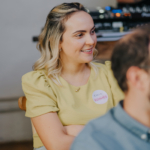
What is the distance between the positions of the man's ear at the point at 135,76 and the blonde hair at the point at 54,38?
671mm

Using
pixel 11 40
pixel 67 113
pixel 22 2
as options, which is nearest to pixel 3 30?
pixel 11 40

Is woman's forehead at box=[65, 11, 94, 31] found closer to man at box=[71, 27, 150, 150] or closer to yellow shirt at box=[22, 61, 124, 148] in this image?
yellow shirt at box=[22, 61, 124, 148]

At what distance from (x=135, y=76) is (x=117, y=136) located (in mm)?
149

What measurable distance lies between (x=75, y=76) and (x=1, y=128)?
121cm

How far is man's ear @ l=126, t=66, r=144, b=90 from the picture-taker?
0.46m

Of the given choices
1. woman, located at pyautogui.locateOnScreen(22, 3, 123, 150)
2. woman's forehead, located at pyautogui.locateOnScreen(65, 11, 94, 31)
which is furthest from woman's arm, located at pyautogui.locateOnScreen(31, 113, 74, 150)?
woman's forehead, located at pyautogui.locateOnScreen(65, 11, 94, 31)

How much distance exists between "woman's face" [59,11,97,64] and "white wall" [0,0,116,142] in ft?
3.01

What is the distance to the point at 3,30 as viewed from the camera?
6.34ft

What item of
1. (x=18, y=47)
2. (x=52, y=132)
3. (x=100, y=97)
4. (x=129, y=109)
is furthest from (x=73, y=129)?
(x=18, y=47)

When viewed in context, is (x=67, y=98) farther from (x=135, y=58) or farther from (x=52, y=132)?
(x=135, y=58)

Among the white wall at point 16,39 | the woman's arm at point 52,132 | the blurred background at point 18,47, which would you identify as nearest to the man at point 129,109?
the woman's arm at point 52,132

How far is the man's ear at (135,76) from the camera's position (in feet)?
1.52

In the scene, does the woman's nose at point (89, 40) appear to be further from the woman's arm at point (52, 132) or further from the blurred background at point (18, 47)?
the blurred background at point (18, 47)

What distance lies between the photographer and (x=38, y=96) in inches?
41.0
